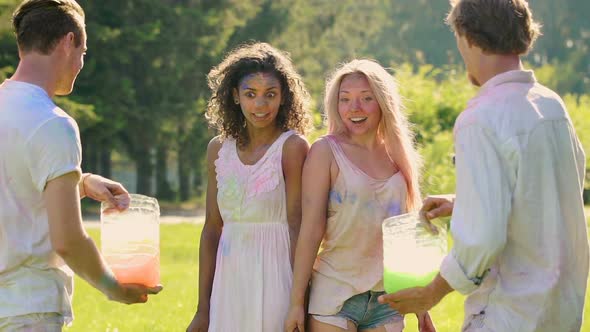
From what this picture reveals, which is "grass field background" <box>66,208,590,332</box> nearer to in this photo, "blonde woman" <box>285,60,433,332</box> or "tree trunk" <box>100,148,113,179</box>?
"blonde woman" <box>285,60,433,332</box>

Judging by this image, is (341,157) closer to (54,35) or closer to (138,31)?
(54,35)

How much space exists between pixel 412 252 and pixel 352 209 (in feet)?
2.67

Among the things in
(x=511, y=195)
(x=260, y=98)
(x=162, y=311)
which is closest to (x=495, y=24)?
(x=511, y=195)

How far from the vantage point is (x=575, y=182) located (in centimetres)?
372

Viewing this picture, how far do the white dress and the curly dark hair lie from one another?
16 cm

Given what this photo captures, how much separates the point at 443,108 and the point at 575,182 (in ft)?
63.5

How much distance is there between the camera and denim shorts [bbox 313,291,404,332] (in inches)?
189

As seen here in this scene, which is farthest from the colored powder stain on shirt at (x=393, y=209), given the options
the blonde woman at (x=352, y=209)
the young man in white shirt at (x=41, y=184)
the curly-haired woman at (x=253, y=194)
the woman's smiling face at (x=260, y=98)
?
the young man in white shirt at (x=41, y=184)

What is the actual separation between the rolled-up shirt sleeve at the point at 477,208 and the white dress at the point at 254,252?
5.04 feet

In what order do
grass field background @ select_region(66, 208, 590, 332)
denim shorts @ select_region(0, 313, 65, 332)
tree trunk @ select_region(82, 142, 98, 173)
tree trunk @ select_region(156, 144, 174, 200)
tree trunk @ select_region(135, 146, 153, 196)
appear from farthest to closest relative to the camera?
tree trunk @ select_region(156, 144, 174, 200)
tree trunk @ select_region(135, 146, 153, 196)
tree trunk @ select_region(82, 142, 98, 173)
grass field background @ select_region(66, 208, 590, 332)
denim shorts @ select_region(0, 313, 65, 332)

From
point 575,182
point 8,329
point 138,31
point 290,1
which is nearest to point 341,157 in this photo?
point 575,182

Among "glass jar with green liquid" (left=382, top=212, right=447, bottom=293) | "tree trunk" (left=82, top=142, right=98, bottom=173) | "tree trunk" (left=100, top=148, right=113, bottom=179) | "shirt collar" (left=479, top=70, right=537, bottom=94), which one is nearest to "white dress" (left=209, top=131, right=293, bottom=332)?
"glass jar with green liquid" (left=382, top=212, right=447, bottom=293)

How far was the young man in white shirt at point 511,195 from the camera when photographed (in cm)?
355

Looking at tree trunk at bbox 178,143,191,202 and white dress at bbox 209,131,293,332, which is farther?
tree trunk at bbox 178,143,191,202
